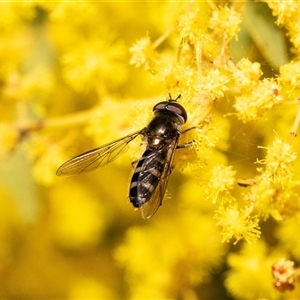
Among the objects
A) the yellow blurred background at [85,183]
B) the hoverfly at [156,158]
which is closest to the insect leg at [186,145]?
the hoverfly at [156,158]

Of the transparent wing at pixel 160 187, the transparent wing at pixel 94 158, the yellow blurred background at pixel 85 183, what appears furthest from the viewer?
the yellow blurred background at pixel 85 183

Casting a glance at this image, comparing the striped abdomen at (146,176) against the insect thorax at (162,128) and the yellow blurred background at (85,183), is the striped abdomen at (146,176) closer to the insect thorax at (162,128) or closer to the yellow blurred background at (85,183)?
the insect thorax at (162,128)

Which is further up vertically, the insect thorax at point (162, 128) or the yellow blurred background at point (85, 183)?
the yellow blurred background at point (85, 183)

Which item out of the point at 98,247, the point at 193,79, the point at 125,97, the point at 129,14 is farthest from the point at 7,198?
the point at 193,79

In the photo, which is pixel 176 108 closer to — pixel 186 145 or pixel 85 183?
pixel 186 145

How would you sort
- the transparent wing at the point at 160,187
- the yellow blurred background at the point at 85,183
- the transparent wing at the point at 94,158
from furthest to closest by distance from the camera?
the yellow blurred background at the point at 85,183, the transparent wing at the point at 94,158, the transparent wing at the point at 160,187

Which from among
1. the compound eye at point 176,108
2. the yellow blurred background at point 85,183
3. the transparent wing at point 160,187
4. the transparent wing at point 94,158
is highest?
the yellow blurred background at point 85,183

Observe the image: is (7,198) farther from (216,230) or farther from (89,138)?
(216,230)

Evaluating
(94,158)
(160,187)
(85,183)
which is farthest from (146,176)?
(85,183)
